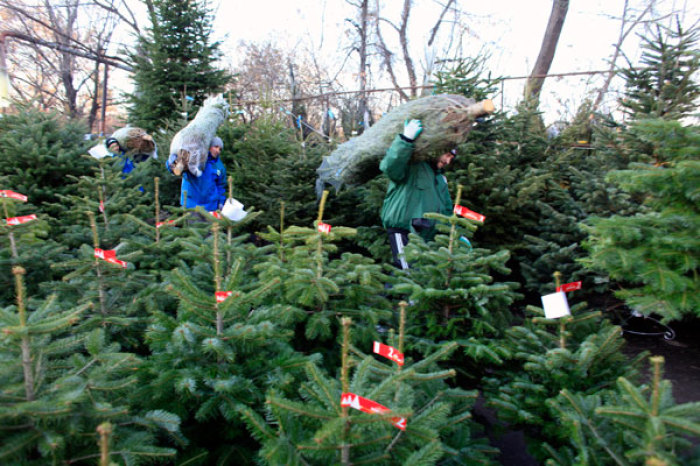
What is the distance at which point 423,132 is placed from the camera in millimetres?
4184

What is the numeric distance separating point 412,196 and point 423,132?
0.67 metres

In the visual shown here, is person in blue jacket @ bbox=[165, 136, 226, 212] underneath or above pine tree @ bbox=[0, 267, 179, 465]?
above

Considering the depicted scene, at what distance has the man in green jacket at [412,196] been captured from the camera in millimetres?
4262

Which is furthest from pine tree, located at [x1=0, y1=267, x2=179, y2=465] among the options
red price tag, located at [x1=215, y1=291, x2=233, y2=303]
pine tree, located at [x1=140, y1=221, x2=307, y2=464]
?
red price tag, located at [x1=215, y1=291, x2=233, y2=303]

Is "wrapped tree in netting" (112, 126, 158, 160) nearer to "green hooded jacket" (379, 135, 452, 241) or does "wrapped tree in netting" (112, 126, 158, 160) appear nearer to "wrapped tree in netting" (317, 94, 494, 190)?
"wrapped tree in netting" (317, 94, 494, 190)

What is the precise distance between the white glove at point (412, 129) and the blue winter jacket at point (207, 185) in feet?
11.4

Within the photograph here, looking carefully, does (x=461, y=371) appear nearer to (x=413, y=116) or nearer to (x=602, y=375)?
(x=602, y=375)

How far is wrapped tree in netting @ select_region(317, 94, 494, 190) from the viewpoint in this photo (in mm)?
4113

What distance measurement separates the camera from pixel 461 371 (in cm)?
265

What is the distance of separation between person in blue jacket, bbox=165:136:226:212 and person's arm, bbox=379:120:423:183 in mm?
3237

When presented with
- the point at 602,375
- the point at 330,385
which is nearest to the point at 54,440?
the point at 330,385

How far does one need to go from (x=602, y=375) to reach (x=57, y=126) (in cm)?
751

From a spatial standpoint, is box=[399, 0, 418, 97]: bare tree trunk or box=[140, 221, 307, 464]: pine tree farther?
box=[399, 0, 418, 97]: bare tree trunk

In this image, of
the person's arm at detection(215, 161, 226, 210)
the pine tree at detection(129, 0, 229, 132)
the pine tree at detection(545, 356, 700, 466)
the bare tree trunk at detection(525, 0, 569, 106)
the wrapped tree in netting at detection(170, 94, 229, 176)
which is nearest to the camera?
the pine tree at detection(545, 356, 700, 466)
